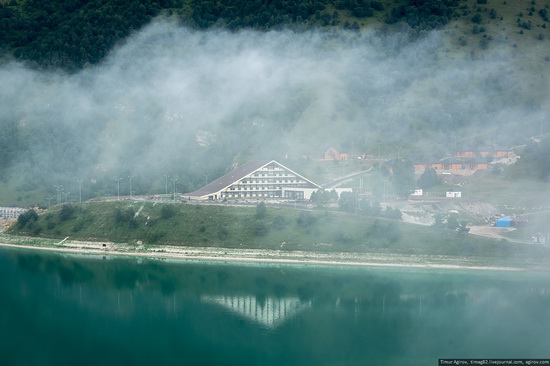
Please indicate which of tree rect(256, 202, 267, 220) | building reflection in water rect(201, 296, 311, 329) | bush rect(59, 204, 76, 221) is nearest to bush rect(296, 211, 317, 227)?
tree rect(256, 202, 267, 220)

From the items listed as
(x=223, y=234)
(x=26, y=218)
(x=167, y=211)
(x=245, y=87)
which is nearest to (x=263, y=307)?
(x=223, y=234)

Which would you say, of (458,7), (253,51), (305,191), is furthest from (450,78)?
(305,191)

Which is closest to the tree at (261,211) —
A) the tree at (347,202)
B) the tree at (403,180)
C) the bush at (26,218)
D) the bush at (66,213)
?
the tree at (347,202)

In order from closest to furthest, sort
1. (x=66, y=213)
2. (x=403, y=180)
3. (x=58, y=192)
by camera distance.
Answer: (x=66, y=213), (x=403, y=180), (x=58, y=192)

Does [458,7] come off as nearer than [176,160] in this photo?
No

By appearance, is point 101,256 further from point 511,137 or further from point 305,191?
point 511,137

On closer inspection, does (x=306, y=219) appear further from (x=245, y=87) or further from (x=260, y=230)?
(x=245, y=87)
